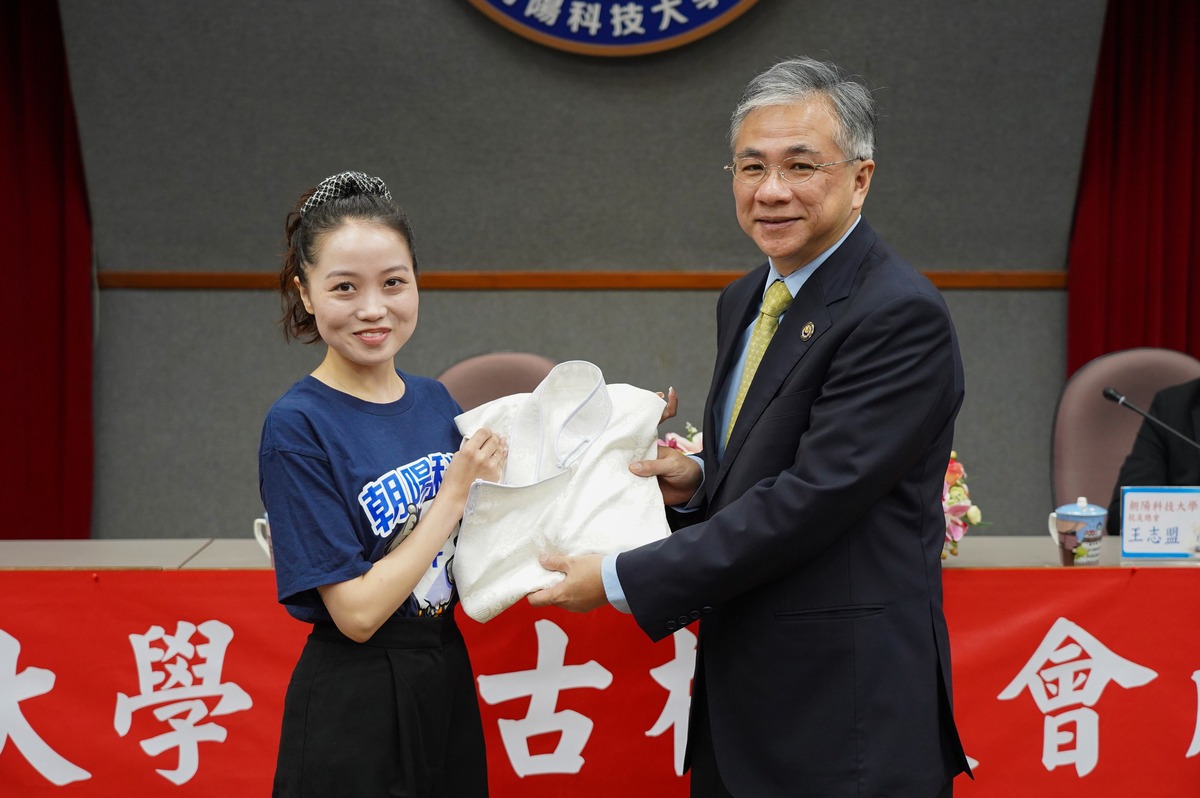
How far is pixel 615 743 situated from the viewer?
199 centimetres

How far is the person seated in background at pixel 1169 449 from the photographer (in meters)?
2.63

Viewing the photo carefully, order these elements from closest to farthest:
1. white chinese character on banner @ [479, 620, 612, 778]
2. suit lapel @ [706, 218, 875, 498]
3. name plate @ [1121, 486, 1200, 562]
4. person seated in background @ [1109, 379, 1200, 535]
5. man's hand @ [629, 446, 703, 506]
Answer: suit lapel @ [706, 218, 875, 498] → man's hand @ [629, 446, 703, 506] → white chinese character on banner @ [479, 620, 612, 778] → name plate @ [1121, 486, 1200, 562] → person seated in background @ [1109, 379, 1200, 535]

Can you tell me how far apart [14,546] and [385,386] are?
1.36 m

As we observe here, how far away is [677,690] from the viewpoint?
1.98 m

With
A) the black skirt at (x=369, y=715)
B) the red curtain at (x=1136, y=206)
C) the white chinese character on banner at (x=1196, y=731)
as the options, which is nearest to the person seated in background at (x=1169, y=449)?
the white chinese character on banner at (x=1196, y=731)

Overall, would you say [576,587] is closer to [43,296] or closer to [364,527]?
[364,527]

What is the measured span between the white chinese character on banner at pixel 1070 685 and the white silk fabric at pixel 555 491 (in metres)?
1.00

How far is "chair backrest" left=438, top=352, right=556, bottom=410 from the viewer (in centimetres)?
282

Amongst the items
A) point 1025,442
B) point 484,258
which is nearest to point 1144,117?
point 1025,442

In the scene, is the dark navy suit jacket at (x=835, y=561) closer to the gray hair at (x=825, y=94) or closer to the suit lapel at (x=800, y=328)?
the suit lapel at (x=800, y=328)

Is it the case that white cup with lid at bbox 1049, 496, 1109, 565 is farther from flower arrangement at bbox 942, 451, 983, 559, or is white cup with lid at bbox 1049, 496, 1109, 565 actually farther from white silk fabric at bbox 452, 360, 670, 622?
white silk fabric at bbox 452, 360, 670, 622

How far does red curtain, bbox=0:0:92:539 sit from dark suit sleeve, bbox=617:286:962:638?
300 cm

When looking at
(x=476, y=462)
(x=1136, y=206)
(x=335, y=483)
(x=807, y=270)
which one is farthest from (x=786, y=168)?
(x=1136, y=206)

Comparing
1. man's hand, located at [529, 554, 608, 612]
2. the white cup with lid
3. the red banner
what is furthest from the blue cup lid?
man's hand, located at [529, 554, 608, 612]
